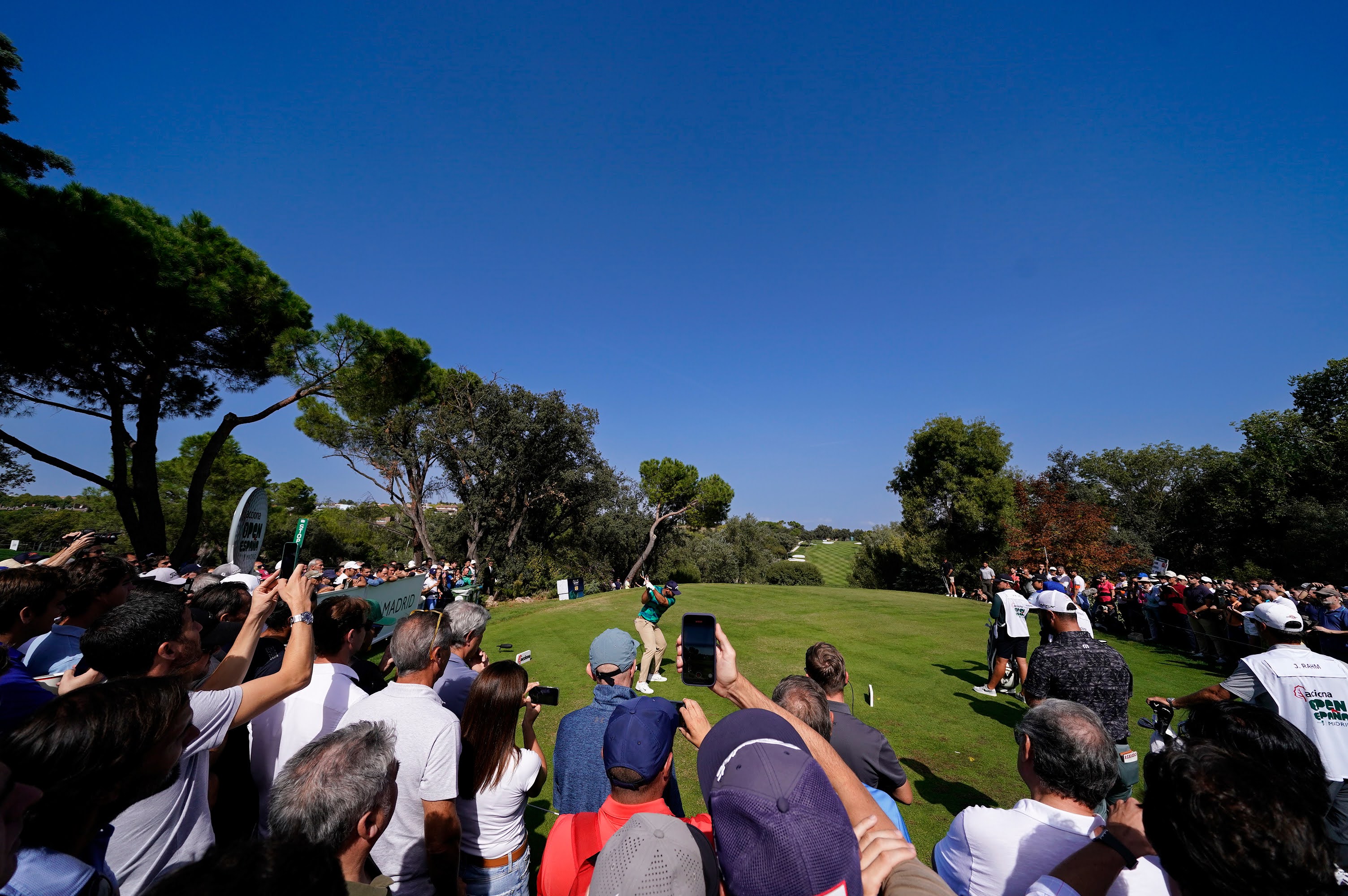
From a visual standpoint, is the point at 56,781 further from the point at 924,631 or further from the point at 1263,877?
the point at 924,631

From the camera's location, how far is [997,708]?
7.73m

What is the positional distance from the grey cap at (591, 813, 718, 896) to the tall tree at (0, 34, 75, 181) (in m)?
17.4

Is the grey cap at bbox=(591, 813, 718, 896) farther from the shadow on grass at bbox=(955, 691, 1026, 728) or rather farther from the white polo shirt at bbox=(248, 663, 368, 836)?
the shadow on grass at bbox=(955, 691, 1026, 728)

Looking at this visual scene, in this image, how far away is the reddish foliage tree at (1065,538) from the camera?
29453 mm

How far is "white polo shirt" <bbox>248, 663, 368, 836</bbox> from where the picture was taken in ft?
8.99

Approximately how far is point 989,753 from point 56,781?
7.73 m

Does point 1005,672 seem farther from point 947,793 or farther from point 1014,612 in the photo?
point 947,793

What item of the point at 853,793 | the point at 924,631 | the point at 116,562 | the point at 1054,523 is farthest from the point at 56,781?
the point at 1054,523

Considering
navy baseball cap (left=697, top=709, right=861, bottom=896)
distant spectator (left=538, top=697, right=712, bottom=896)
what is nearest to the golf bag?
distant spectator (left=538, top=697, right=712, bottom=896)

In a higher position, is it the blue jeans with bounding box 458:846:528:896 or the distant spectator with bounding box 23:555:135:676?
the distant spectator with bounding box 23:555:135:676

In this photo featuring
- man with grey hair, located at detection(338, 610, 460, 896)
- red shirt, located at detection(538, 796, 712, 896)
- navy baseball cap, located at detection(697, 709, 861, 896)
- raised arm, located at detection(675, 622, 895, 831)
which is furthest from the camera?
man with grey hair, located at detection(338, 610, 460, 896)

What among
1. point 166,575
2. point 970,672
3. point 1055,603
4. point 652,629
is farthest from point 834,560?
point 166,575

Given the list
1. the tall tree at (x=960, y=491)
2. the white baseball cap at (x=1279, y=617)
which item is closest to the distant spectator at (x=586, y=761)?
the white baseball cap at (x=1279, y=617)

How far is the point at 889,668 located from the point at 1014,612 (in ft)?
10.1
